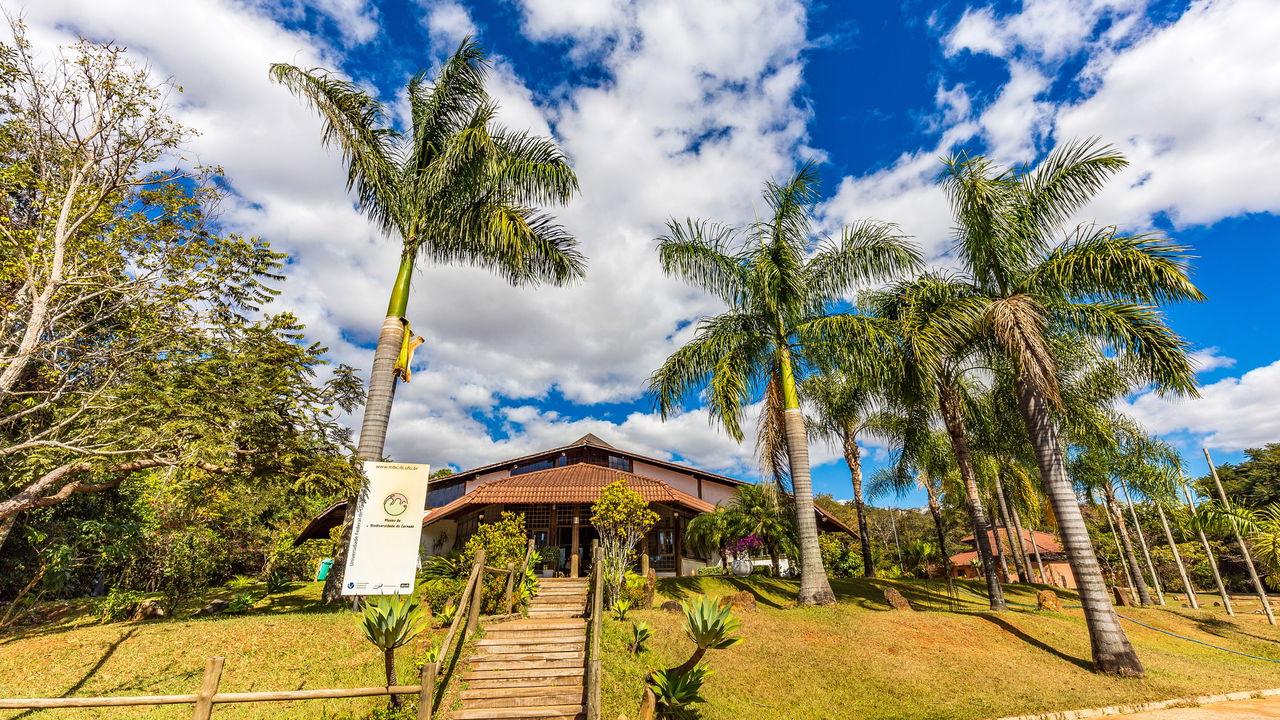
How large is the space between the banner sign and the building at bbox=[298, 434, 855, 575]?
35.5 feet

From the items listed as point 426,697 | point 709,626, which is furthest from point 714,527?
point 426,697

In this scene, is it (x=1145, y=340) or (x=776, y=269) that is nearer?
(x=1145, y=340)

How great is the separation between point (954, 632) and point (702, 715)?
6.63 meters

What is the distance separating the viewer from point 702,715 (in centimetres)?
799

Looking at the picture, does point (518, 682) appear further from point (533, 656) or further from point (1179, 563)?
point (1179, 563)

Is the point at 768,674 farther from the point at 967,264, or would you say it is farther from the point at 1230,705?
the point at 967,264

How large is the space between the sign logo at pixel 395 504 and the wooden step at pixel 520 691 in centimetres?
318

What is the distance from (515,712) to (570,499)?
12.3 m

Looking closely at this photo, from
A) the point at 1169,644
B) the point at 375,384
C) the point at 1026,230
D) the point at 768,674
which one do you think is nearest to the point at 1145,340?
the point at 1026,230

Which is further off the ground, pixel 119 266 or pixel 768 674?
pixel 119 266

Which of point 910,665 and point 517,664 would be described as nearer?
point 517,664

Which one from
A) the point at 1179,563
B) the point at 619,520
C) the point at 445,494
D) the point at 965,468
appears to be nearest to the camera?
the point at 619,520

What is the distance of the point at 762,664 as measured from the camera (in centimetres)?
977

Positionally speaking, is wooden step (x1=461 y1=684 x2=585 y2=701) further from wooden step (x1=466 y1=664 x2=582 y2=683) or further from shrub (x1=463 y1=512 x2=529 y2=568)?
shrub (x1=463 y1=512 x2=529 y2=568)
